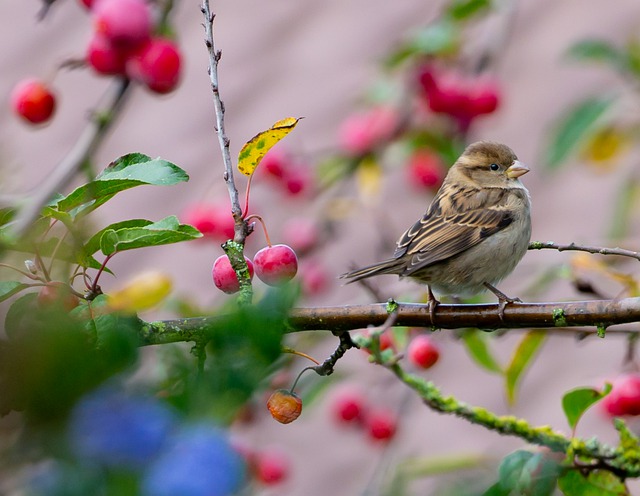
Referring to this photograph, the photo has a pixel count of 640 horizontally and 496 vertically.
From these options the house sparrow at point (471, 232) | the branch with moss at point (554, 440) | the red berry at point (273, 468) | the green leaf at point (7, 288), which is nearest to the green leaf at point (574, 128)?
the house sparrow at point (471, 232)

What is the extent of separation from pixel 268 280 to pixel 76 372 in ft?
2.00

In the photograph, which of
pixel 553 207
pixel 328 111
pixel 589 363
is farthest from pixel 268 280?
pixel 328 111

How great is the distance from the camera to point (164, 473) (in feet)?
1.20

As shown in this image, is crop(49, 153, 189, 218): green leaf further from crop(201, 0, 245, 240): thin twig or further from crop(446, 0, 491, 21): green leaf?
crop(446, 0, 491, 21): green leaf

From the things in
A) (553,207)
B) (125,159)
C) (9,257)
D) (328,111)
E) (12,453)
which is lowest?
(12,453)

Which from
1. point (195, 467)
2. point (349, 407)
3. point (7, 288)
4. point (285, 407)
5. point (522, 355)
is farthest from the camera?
point (349, 407)

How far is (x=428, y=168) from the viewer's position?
236 cm

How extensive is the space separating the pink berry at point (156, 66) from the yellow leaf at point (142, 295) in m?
0.36

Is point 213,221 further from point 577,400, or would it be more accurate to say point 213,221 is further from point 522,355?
point 577,400

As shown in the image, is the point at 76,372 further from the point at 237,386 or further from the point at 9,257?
the point at 9,257

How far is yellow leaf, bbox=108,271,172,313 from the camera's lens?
0.76 metres

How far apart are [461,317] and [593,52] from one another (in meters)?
1.17

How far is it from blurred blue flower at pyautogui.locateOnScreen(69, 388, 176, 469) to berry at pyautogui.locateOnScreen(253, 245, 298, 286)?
1.93 feet

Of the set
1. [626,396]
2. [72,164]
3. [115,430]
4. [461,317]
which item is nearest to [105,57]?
[72,164]
